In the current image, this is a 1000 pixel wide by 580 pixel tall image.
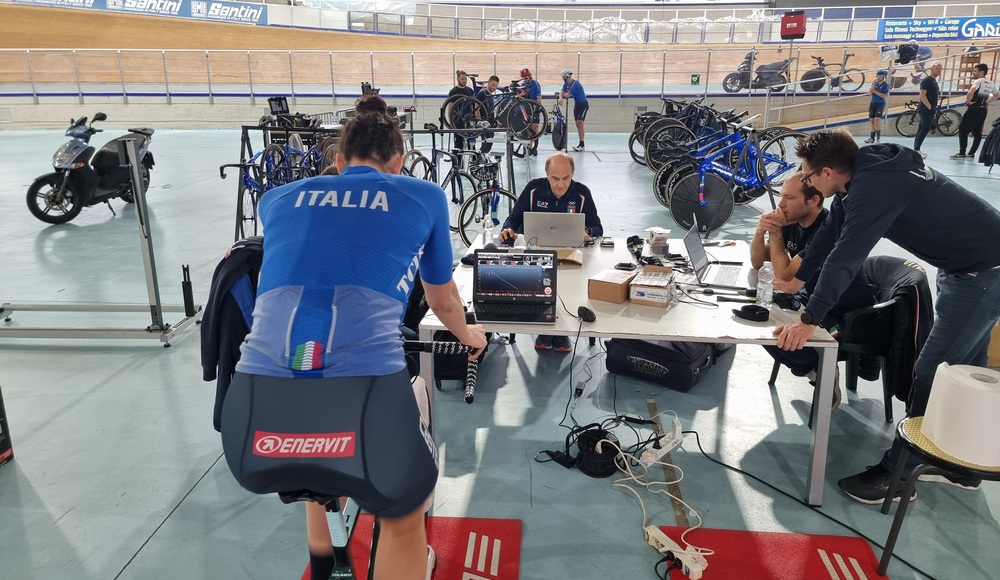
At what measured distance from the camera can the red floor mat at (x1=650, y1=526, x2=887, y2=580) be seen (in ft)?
7.70

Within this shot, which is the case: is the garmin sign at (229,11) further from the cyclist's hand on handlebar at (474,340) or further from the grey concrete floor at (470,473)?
the cyclist's hand on handlebar at (474,340)

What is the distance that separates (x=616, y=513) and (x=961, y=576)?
118 centimetres

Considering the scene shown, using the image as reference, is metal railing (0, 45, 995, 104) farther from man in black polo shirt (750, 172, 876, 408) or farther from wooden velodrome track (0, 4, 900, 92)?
Answer: man in black polo shirt (750, 172, 876, 408)

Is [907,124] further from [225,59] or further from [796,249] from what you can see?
[225,59]

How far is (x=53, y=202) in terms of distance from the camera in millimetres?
7570

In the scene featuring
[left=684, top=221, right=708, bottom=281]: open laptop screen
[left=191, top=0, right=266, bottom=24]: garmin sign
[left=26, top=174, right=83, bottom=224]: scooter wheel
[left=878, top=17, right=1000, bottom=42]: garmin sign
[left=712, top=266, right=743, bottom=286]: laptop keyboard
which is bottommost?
[left=26, top=174, right=83, bottom=224]: scooter wheel

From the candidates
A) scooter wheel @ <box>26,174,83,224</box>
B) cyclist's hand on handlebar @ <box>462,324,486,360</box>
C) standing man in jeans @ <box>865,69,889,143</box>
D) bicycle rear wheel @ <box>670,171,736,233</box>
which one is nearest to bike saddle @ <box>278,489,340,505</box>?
cyclist's hand on handlebar @ <box>462,324,486,360</box>

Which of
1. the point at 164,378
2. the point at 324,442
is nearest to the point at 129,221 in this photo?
the point at 164,378

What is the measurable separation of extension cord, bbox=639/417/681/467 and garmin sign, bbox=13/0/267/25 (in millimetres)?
26037

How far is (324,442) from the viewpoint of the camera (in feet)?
4.74

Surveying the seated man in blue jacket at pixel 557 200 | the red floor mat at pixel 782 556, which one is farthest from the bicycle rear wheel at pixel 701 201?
the red floor mat at pixel 782 556

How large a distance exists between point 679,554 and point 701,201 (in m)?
5.04

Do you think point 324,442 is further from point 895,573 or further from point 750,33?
point 750,33

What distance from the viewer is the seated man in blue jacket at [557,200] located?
170 inches
